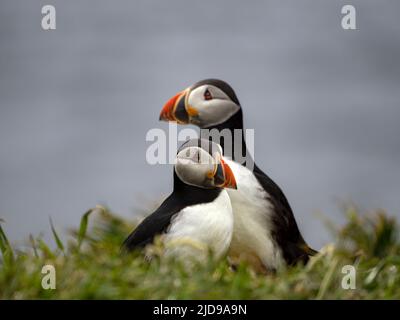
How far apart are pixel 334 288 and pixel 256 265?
3.45 ft

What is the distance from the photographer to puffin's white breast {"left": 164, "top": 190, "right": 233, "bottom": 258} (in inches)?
184

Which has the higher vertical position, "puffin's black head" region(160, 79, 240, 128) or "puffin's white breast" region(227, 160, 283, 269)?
"puffin's black head" region(160, 79, 240, 128)

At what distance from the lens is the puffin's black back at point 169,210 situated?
16.0 feet

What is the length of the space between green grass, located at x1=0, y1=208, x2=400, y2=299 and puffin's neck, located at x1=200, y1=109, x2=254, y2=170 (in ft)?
2.42

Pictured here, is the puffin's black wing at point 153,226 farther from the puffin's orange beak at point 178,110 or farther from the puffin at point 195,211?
the puffin's orange beak at point 178,110

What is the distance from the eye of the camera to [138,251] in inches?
189

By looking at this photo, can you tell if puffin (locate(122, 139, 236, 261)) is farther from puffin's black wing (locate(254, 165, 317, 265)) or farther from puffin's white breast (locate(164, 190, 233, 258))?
puffin's black wing (locate(254, 165, 317, 265))

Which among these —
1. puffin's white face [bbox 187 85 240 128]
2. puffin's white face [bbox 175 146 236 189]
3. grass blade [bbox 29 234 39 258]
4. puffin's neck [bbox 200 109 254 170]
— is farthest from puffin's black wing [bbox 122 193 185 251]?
puffin's white face [bbox 187 85 240 128]

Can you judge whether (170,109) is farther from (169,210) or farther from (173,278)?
(173,278)

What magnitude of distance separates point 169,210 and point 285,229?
0.85 meters

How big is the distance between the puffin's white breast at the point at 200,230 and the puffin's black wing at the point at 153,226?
5cm

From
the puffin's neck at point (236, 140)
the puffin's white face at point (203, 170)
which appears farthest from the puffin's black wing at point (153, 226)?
the puffin's neck at point (236, 140)
